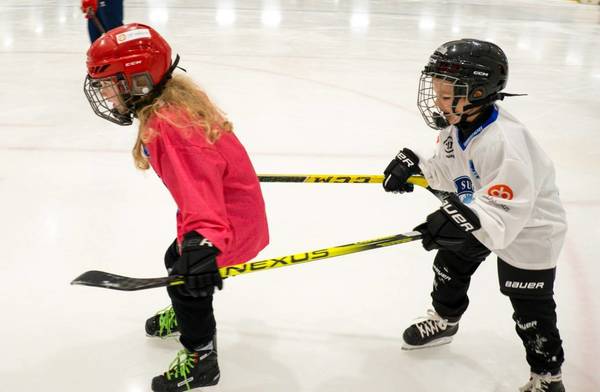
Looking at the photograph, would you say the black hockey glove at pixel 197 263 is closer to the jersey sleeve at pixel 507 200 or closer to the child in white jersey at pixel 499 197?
the child in white jersey at pixel 499 197

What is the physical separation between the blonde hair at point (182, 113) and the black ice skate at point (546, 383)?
1.01m

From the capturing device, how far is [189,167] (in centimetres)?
128

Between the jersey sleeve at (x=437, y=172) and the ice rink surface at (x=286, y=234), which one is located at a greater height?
the jersey sleeve at (x=437, y=172)

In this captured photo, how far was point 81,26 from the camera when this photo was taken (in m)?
6.44

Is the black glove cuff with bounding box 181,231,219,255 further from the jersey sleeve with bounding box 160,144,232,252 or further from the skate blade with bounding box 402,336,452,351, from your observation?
the skate blade with bounding box 402,336,452,351

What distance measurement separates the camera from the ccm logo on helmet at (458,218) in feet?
4.39

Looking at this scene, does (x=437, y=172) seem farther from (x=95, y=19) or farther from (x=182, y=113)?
(x=95, y=19)

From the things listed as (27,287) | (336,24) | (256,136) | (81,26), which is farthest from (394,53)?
(27,287)

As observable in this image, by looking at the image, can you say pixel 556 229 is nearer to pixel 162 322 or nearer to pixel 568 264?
pixel 568 264

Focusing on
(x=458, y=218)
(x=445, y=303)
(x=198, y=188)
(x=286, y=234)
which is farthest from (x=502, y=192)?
(x=286, y=234)

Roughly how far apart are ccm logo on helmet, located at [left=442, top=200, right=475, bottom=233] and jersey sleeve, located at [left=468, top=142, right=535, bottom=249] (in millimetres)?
38

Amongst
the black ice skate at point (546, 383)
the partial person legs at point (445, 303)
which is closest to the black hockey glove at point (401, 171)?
the partial person legs at point (445, 303)

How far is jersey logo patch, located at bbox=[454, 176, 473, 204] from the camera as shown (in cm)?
162

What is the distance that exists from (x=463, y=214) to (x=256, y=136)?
224 cm
